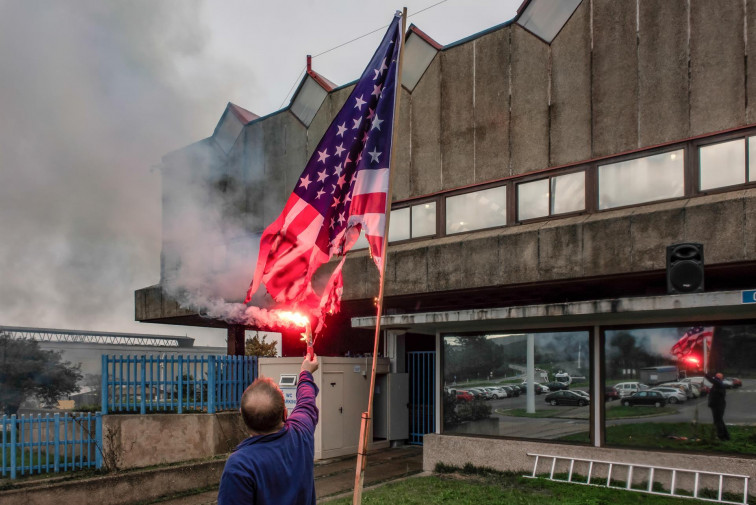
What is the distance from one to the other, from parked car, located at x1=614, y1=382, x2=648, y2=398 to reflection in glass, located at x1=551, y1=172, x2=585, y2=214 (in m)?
4.84

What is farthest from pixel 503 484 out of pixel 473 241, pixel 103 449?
pixel 103 449

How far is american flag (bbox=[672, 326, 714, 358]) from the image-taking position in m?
9.03

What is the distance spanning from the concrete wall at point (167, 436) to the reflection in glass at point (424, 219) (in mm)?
6235

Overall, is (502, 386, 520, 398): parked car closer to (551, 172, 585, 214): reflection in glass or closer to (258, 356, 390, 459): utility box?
(258, 356, 390, 459): utility box

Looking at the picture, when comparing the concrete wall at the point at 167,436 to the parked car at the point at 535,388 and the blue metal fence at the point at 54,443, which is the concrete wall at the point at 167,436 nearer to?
the blue metal fence at the point at 54,443

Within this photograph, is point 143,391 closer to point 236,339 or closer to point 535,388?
point 535,388

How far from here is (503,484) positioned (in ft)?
31.3

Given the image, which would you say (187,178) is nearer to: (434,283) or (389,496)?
(434,283)

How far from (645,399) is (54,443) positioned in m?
9.95

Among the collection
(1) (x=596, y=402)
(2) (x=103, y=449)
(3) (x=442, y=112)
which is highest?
(3) (x=442, y=112)

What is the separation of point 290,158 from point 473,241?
728cm

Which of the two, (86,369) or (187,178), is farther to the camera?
(86,369)

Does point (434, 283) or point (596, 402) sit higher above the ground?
point (434, 283)

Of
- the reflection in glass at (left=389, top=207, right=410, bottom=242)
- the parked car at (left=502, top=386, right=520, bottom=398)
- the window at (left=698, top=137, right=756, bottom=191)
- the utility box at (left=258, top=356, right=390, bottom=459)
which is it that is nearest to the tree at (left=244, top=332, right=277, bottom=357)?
the reflection in glass at (left=389, top=207, right=410, bottom=242)
